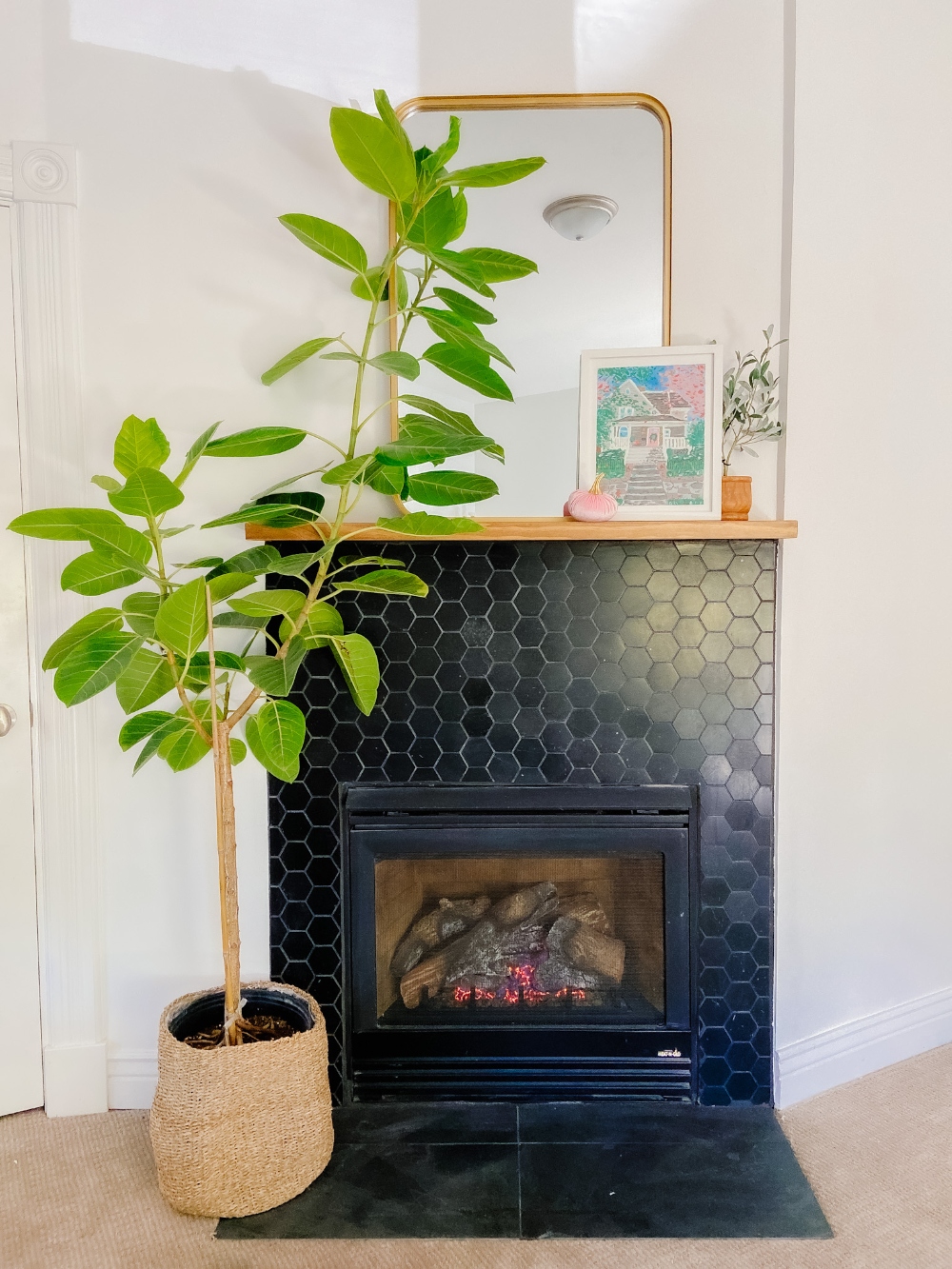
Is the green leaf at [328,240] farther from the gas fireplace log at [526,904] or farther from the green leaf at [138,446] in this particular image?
the gas fireplace log at [526,904]

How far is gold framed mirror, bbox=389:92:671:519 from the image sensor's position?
1.75m

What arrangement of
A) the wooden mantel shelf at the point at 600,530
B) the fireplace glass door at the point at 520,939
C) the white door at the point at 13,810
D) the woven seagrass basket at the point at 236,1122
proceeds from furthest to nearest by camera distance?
the fireplace glass door at the point at 520,939 < the white door at the point at 13,810 < the wooden mantel shelf at the point at 600,530 < the woven seagrass basket at the point at 236,1122

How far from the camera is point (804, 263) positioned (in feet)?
5.79

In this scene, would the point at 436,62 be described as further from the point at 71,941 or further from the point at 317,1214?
the point at 317,1214

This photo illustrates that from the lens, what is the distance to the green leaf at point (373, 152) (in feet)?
4.46

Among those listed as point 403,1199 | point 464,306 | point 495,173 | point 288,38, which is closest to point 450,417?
point 464,306

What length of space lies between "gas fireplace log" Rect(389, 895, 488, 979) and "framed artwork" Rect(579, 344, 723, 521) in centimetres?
95

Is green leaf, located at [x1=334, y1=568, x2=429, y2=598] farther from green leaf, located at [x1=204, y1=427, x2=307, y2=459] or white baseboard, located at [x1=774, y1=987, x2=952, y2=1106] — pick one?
white baseboard, located at [x1=774, y1=987, x2=952, y2=1106]

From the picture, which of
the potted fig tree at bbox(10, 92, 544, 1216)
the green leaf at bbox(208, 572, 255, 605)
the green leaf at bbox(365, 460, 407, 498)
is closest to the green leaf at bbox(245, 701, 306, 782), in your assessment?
the potted fig tree at bbox(10, 92, 544, 1216)

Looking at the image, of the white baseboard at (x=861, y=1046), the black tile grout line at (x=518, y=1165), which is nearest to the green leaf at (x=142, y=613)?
the black tile grout line at (x=518, y=1165)

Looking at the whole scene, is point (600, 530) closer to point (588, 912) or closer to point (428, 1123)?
point (588, 912)

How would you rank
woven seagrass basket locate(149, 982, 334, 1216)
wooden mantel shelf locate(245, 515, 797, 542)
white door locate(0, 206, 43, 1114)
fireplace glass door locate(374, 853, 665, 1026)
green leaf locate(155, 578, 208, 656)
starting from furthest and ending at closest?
fireplace glass door locate(374, 853, 665, 1026)
white door locate(0, 206, 43, 1114)
wooden mantel shelf locate(245, 515, 797, 542)
woven seagrass basket locate(149, 982, 334, 1216)
green leaf locate(155, 578, 208, 656)

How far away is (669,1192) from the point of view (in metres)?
1.58

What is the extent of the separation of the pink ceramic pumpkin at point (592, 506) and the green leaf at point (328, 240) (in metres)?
0.60
